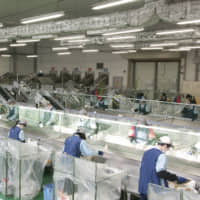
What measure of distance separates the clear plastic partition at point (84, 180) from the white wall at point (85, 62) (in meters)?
18.2

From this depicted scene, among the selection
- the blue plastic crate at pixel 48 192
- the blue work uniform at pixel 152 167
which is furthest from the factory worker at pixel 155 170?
the blue plastic crate at pixel 48 192

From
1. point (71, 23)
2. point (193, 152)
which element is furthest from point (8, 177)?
point (71, 23)

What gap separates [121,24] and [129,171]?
5.98 metres

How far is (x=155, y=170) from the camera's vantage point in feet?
11.5

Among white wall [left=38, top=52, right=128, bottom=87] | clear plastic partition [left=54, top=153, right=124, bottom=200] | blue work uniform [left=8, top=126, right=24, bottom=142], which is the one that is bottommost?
clear plastic partition [left=54, top=153, right=124, bottom=200]

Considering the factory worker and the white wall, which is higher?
the white wall

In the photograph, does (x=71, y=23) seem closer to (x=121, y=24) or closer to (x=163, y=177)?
(x=121, y=24)

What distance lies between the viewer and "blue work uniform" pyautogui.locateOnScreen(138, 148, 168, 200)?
3451 millimetres

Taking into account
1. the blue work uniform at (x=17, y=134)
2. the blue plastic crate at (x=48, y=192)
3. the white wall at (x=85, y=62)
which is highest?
the white wall at (x=85, y=62)

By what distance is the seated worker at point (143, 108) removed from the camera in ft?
38.3

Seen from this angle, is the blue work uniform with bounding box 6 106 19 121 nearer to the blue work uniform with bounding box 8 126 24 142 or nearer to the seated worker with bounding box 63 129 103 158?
the blue work uniform with bounding box 8 126 24 142

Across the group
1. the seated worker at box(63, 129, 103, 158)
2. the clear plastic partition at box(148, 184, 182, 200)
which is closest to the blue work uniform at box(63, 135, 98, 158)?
the seated worker at box(63, 129, 103, 158)

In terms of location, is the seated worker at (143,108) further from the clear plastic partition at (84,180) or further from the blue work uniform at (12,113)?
the clear plastic partition at (84,180)

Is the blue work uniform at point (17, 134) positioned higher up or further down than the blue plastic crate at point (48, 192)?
higher up
